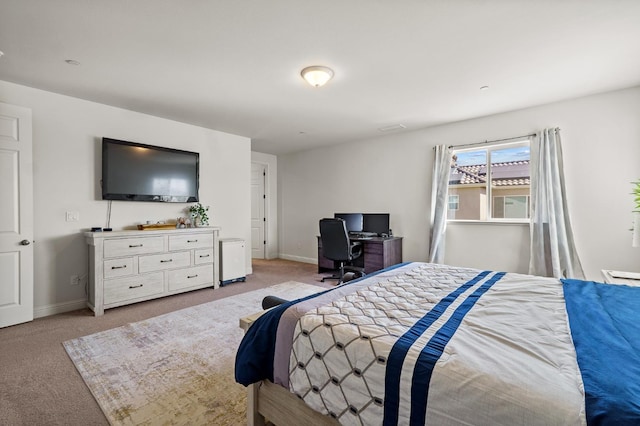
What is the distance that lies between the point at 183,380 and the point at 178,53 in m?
2.57

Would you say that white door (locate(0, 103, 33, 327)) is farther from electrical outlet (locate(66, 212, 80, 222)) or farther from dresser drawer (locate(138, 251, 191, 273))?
dresser drawer (locate(138, 251, 191, 273))

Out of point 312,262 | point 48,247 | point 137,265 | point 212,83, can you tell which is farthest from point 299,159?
point 48,247

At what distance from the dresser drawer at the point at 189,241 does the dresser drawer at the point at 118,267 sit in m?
0.50

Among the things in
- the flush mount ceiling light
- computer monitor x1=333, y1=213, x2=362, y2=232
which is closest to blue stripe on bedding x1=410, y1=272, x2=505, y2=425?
the flush mount ceiling light

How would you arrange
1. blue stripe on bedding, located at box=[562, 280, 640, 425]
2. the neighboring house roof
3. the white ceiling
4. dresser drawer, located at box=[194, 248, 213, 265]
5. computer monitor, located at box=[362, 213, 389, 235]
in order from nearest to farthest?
blue stripe on bedding, located at box=[562, 280, 640, 425]
the white ceiling
the neighboring house roof
dresser drawer, located at box=[194, 248, 213, 265]
computer monitor, located at box=[362, 213, 389, 235]

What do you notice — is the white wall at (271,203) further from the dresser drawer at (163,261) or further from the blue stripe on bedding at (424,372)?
the blue stripe on bedding at (424,372)

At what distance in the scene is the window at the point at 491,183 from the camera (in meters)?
3.96

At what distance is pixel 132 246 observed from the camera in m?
3.42

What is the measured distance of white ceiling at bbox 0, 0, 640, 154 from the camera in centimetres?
195

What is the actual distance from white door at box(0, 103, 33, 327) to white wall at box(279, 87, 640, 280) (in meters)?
4.37

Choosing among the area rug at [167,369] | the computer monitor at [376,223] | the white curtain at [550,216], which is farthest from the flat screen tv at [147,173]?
the white curtain at [550,216]

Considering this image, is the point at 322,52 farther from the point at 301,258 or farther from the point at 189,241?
the point at 301,258

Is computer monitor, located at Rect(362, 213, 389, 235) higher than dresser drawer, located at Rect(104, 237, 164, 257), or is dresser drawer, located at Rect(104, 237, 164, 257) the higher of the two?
computer monitor, located at Rect(362, 213, 389, 235)

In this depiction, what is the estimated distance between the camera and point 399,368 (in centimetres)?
99
